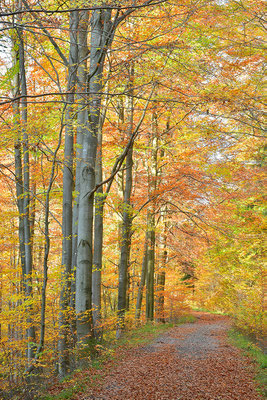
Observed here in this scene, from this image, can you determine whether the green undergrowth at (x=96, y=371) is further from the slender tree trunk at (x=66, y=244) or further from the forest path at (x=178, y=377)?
the slender tree trunk at (x=66, y=244)

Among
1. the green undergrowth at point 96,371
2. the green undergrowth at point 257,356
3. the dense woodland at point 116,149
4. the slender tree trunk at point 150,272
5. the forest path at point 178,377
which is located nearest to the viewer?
the green undergrowth at point 96,371

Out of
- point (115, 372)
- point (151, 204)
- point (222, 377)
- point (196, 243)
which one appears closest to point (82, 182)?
point (115, 372)

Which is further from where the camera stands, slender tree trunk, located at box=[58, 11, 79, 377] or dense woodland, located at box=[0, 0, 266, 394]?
slender tree trunk, located at box=[58, 11, 79, 377]

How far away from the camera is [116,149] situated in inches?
443

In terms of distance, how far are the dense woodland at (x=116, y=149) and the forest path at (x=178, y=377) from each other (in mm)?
1033

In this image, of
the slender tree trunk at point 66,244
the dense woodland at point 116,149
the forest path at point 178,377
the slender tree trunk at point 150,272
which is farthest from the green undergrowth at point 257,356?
the slender tree trunk at point 66,244

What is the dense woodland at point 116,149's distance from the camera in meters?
6.08

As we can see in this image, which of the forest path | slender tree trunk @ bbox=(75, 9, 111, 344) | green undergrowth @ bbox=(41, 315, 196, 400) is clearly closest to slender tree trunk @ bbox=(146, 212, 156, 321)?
green undergrowth @ bbox=(41, 315, 196, 400)

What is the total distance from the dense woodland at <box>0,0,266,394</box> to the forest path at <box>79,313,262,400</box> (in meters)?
1.03

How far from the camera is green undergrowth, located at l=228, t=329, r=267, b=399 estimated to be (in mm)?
5936

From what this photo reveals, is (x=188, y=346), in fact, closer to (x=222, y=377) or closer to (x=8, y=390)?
(x=222, y=377)

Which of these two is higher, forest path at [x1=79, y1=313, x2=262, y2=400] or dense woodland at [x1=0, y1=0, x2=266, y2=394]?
dense woodland at [x1=0, y1=0, x2=266, y2=394]

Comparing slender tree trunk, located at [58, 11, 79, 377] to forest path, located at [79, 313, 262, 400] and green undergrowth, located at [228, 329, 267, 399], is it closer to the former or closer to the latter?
forest path, located at [79, 313, 262, 400]

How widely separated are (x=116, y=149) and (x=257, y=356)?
768cm
